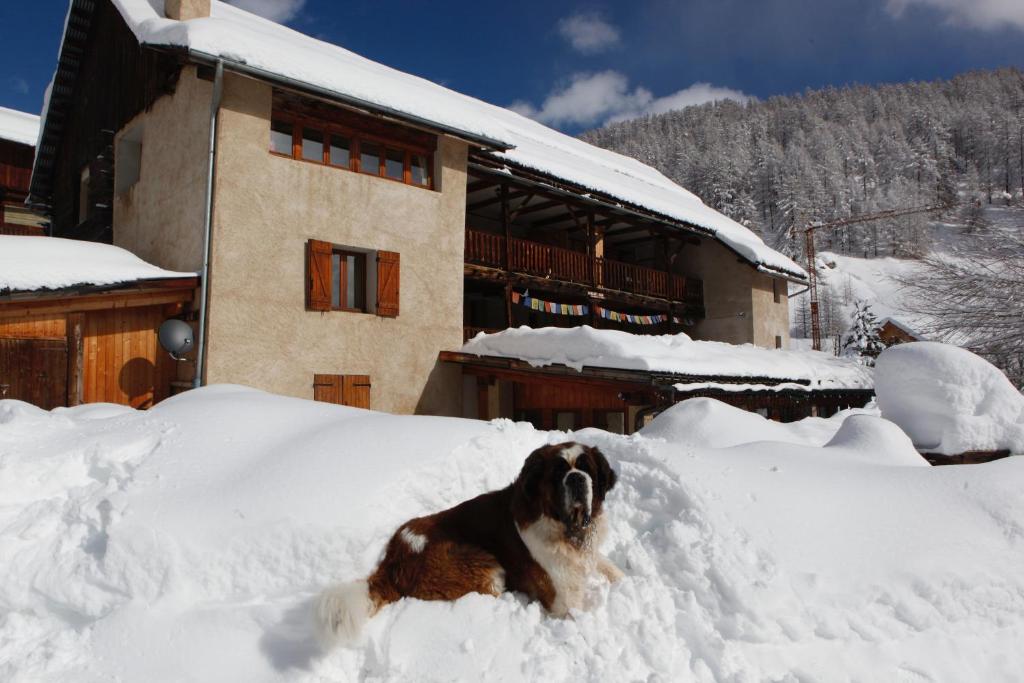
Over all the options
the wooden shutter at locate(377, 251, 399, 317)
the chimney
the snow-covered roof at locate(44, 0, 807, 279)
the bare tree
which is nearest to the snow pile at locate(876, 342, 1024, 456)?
the bare tree

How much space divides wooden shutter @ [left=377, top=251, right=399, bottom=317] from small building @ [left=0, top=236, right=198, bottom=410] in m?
3.33

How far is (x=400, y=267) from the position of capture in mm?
12672

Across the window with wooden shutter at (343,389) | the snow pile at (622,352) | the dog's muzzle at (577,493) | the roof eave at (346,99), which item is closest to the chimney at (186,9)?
the roof eave at (346,99)

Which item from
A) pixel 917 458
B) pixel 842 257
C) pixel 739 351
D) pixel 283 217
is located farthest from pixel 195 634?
pixel 842 257

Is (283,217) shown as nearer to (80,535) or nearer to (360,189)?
(360,189)

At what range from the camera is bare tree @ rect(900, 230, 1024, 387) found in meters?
10.9

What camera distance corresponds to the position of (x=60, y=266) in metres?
9.18

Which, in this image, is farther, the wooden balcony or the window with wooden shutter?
the wooden balcony

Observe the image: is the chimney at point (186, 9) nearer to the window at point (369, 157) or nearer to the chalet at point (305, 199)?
the chalet at point (305, 199)

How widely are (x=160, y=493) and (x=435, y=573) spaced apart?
207 centimetres

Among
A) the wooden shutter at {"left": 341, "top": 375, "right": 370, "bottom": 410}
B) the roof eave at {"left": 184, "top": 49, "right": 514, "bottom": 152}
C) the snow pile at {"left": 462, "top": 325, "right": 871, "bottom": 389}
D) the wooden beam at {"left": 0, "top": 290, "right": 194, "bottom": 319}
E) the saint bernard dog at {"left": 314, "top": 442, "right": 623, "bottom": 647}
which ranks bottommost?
the saint bernard dog at {"left": 314, "top": 442, "right": 623, "bottom": 647}

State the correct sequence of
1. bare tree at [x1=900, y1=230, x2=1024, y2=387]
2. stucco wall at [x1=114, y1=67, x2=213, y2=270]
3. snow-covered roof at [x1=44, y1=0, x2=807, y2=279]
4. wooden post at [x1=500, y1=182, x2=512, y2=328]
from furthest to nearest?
wooden post at [x1=500, y1=182, x2=512, y2=328] → bare tree at [x1=900, y1=230, x2=1024, y2=387] → stucco wall at [x1=114, y1=67, x2=213, y2=270] → snow-covered roof at [x1=44, y1=0, x2=807, y2=279]

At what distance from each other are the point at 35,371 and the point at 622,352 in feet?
32.1

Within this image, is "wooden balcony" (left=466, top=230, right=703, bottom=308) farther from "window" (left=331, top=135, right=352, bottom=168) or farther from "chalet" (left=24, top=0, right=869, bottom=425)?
"window" (left=331, top=135, right=352, bottom=168)
